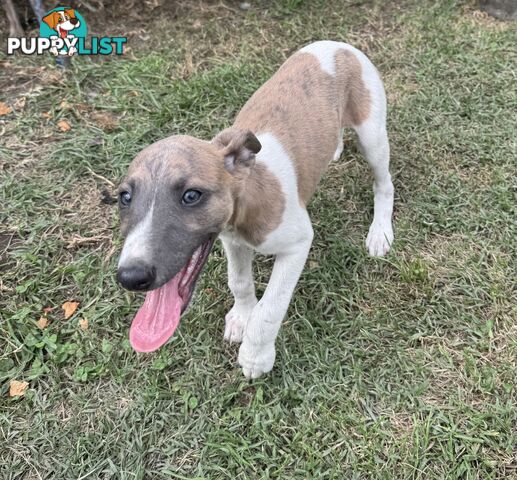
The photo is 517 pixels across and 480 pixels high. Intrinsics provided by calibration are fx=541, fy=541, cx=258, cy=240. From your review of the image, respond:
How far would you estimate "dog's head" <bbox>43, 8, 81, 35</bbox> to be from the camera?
6.61 metres

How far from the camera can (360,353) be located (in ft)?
13.0

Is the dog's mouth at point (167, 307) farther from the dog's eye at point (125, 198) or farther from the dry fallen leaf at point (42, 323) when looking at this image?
the dry fallen leaf at point (42, 323)

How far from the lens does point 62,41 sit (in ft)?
21.6

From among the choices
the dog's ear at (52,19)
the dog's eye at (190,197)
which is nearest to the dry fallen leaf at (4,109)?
the dog's ear at (52,19)

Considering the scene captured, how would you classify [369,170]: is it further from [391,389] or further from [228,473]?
[228,473]

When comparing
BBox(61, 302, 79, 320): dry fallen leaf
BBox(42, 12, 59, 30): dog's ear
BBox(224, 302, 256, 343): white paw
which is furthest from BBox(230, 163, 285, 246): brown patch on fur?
BBox(42, 12, 59, 30): dog's ear

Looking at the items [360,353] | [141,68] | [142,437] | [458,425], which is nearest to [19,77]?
[141,68]

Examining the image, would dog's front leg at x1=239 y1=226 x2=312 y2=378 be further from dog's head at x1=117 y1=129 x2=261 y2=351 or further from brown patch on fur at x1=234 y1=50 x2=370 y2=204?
dog's head at x1=117 y1=129 x2=261 y2=351

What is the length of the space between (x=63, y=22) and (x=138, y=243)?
5242mm

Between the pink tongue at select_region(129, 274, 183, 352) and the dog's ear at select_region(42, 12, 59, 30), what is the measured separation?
195 inches

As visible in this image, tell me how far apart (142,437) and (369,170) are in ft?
10.4

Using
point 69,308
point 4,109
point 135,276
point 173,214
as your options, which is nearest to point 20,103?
point 4,109

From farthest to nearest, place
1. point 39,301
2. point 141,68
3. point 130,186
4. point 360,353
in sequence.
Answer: point 141,68, point 39,301, point 360,353, point 130,186

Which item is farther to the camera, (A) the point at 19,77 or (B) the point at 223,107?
(A) the point at 19,77
